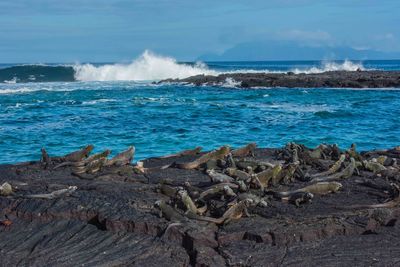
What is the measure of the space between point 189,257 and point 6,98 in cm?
3927

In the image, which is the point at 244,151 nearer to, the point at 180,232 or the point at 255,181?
the point at 255,181

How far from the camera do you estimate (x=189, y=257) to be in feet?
26.5

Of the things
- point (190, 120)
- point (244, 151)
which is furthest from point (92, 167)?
point (190, 120)

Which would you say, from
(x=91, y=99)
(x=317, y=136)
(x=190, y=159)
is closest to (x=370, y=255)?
(x=190, y=159)

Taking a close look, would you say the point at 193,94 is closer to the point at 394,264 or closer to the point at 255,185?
the point at 255,185

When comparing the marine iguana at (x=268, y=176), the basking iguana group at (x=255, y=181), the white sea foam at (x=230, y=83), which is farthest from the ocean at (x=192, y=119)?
the marine iguana at (x=268, y=176)

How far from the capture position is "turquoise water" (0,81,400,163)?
2261 cm

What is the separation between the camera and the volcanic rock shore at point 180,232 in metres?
8.04

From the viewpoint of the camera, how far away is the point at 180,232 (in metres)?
8.52

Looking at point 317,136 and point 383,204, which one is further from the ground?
point 383,204

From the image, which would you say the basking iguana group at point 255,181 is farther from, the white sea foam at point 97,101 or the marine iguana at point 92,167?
the white sea foam at point 97,101

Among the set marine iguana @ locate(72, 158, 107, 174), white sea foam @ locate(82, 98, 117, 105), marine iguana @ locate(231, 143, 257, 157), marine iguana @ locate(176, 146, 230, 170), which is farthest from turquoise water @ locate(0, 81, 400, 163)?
marine iguana @ locate(72, 158, 107, 174)

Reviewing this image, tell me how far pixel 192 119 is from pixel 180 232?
72.8ft

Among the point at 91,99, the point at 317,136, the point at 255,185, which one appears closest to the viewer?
the point at 255,185
